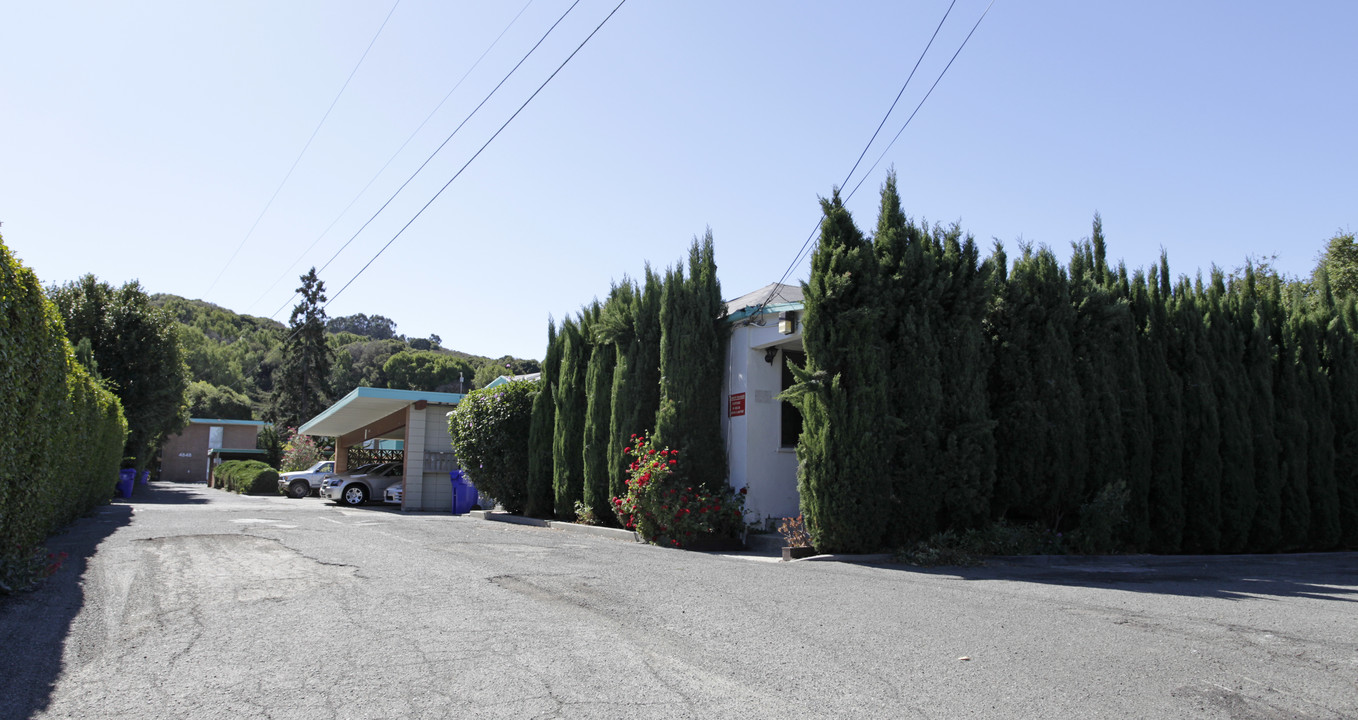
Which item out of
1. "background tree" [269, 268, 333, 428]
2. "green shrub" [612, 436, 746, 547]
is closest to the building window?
"green shrub" [612, 436, 746, 547]

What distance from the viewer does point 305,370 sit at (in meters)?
52.6

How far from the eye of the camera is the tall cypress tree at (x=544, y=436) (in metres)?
15.9

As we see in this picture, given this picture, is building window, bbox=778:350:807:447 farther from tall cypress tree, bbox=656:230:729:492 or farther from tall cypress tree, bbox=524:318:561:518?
tall cypress tree, bbox=524:318:561:518

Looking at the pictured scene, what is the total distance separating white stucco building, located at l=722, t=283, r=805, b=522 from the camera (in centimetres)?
1196

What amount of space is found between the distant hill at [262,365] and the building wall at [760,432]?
203 ft

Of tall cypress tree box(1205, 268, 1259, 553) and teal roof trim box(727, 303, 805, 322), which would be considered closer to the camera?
teal roof trim box(727, 303, 805, 322)

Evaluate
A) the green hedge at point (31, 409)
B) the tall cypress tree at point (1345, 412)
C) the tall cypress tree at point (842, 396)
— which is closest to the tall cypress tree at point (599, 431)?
the tall cypress tree at point (842, 396)

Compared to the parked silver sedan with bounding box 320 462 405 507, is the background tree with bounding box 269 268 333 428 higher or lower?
higher

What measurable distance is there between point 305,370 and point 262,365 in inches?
1618

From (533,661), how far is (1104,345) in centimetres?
929


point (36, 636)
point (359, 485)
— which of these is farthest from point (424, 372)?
point (36, 636)

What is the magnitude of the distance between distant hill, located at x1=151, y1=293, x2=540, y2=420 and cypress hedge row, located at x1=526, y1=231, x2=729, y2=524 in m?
58.2

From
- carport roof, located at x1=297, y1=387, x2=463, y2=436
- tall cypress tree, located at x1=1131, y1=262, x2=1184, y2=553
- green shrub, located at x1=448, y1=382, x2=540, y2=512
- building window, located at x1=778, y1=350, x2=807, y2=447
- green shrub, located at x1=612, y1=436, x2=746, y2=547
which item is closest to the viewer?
tall cypress tree, located at x1=1131, y1=262, x2=1184, y2=553

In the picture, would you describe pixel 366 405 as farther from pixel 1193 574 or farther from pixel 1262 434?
pixel 1262 434
